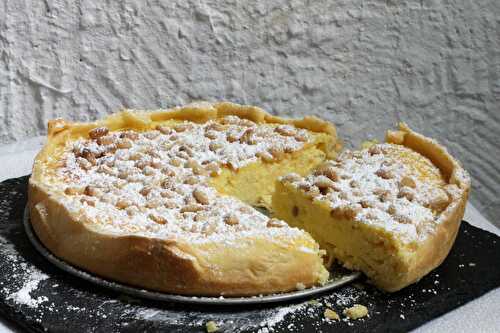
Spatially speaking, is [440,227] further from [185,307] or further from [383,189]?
[185,307]

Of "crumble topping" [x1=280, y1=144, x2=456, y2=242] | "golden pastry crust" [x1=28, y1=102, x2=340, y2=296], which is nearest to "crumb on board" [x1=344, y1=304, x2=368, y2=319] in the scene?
"golden pastry crust" [x1=28, y1=102, x2=340, y2=296]

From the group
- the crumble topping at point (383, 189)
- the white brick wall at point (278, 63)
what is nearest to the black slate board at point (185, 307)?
the crumble topping at point (383, 189)

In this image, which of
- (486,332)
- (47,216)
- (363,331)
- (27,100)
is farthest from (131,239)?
(27,100)

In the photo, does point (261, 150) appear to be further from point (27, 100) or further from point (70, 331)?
point (27, 100)

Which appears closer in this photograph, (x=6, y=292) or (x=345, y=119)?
(x=6, y=292)

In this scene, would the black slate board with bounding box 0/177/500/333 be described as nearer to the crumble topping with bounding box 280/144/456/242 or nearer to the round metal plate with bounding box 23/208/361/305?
the round metal plate with bounding box 23/208/361/305

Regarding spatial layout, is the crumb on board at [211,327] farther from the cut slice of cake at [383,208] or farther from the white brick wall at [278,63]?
the white brick wall at [278,63]

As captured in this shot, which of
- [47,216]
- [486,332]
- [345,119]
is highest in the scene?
[47,216]
